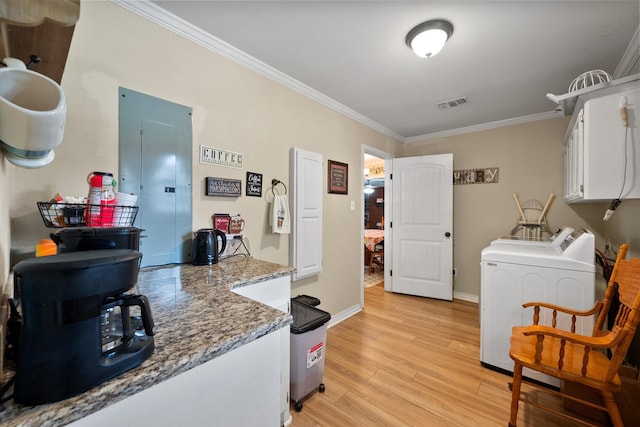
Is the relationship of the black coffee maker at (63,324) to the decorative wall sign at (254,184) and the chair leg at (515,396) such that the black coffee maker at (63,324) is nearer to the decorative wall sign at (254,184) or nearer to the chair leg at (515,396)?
the decorative wall sign at (254,184)

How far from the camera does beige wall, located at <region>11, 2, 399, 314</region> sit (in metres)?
1.22

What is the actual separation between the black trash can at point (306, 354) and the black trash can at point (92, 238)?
105 cm

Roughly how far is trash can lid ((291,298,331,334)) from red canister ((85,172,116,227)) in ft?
3.66

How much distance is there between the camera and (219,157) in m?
1.76

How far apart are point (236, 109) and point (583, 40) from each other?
7.97ft

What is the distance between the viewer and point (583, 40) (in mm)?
1705

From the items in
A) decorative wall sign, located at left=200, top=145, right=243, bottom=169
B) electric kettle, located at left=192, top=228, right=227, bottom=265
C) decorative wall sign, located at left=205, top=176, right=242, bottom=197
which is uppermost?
decorative wall sign, located at left=200, top=145, right=243, bottom=169

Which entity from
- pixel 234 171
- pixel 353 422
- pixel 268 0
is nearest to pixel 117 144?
pixel 234 171

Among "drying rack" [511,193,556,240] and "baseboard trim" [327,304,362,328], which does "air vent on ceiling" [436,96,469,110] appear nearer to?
"drying rack" [511,193,556,240]

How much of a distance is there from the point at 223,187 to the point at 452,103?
2.53 m

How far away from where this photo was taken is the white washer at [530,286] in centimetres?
165

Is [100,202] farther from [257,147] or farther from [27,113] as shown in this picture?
[257,147]

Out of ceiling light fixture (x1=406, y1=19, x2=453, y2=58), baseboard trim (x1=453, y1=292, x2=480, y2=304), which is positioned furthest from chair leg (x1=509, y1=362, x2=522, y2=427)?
baseboard trim (x1=453, y1=292, x2=480, y2=304)

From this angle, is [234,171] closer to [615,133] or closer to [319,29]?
[319,29]
